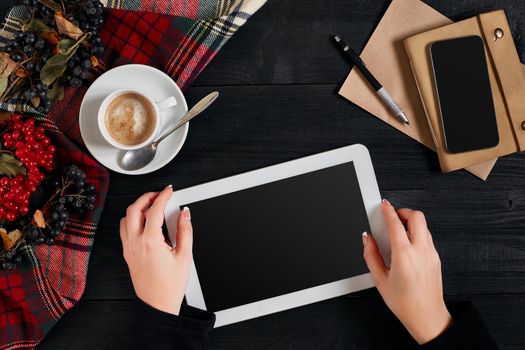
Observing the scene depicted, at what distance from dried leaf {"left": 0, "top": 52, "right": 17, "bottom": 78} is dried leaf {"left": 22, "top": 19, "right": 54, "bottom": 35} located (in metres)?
→ 0.05

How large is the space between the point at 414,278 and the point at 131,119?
0.50 meters

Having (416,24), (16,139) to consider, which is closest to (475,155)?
(416,24)

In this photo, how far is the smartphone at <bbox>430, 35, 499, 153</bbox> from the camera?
86cm

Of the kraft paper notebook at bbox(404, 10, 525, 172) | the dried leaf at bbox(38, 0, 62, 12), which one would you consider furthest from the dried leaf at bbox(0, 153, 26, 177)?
the kraft paper notebook at bbox(404, 10, 525, 172)

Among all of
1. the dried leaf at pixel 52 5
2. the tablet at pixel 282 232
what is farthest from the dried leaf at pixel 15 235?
the dried leaf at pixel 52 5

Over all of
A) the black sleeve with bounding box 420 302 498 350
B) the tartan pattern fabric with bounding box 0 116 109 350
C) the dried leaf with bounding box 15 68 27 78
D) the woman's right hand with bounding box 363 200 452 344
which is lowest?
the black sleeve with bounding box 420 302 498 350

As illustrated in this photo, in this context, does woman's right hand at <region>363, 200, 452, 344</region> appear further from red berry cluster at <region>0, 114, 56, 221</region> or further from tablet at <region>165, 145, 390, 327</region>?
red berry cluster at <region>0, 114, 56, 221</region>

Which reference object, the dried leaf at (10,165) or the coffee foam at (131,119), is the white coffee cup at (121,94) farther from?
the dried leaf at (10,165)

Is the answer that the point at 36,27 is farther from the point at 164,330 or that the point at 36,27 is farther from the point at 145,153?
the point at 164,330

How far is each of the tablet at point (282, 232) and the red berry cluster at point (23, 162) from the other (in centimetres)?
21

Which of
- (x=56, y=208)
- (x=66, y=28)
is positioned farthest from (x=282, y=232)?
(x=66, y=28)

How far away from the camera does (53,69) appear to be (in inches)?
31.2

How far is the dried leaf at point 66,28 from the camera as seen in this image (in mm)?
773

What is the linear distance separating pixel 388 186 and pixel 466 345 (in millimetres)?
274
